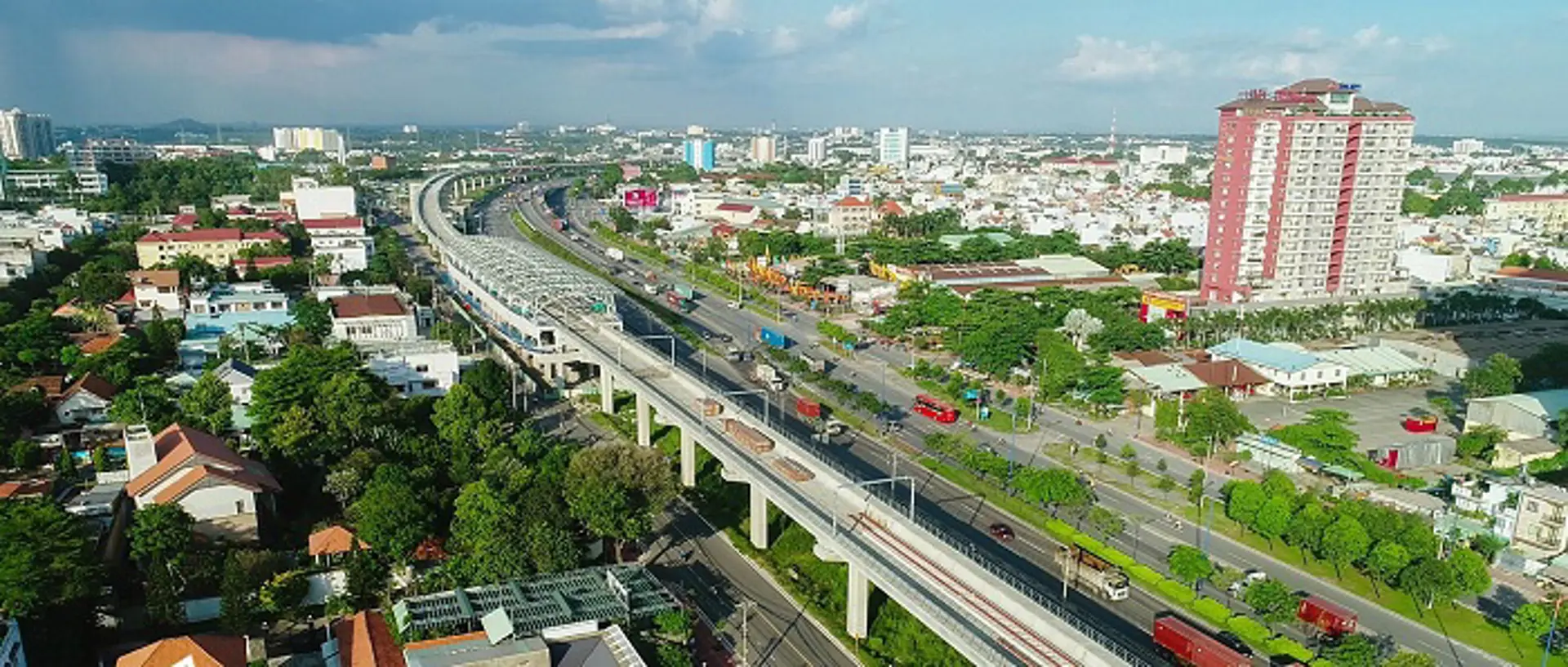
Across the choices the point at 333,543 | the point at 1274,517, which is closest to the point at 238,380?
the point at 333,543

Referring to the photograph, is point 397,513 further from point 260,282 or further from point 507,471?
point 260,282

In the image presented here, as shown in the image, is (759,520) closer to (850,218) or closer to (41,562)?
(41,562)

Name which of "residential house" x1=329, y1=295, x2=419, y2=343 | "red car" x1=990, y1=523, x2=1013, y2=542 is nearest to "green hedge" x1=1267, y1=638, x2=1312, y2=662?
"red car" x1=990, y1=523, x2=1013, y2=542

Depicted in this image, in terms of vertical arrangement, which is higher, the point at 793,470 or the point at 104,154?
the point at 104,154

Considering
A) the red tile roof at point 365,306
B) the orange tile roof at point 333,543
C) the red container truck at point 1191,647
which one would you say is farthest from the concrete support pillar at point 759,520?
the red tile roof at point 365,306

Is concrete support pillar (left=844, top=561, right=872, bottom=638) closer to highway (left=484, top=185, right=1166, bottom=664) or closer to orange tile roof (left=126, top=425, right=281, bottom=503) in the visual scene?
highway (left=484, top=185, right=1166, bottom=664)

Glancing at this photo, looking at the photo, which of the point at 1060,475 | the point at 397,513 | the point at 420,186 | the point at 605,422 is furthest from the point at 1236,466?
the point at 420,186

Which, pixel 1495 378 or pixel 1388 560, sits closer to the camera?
pixel 1388 560
